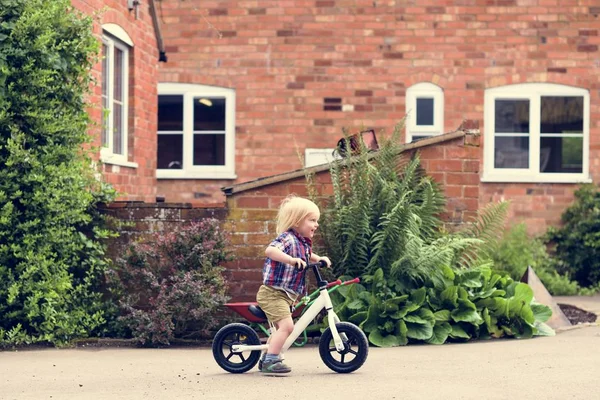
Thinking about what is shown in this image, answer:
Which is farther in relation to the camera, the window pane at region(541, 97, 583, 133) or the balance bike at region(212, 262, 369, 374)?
the window pane at region(541, 97, 583, 133)

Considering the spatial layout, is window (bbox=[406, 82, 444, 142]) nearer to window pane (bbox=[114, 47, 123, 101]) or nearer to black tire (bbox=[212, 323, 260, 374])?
window pane (bbox=[114, 47, 123, 101])

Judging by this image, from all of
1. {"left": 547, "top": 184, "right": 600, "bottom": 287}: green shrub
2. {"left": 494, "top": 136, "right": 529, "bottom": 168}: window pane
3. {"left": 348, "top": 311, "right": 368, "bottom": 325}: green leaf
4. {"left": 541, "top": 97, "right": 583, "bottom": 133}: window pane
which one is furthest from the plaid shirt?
{"left": 541, "top": 97, "right": 583, "bottom": 133}: window pane

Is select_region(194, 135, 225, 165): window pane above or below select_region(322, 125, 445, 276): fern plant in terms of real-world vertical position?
above

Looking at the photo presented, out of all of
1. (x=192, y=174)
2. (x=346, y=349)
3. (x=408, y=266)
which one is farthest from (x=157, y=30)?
(x=346, y=349)

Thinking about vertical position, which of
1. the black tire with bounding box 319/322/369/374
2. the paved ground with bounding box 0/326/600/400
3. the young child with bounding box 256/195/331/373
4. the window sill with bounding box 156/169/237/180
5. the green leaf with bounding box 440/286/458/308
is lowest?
the paved ground with bounding box 0/326/600/400

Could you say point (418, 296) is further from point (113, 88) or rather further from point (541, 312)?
point (113, 88)

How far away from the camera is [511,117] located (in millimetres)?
17188

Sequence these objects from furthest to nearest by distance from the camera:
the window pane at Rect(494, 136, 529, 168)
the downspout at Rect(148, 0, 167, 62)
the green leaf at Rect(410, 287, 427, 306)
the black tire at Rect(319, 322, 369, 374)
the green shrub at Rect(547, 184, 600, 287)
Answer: the window pane at Rect(494, 136, 529, 168) < the green shrub at Rect(547, 184, 600, 287) < the downspout at Rect(148, 0, 167, 62) < the green leaf at Rect(410, 287, 427, 306) < the black tire at Rect(319, 322, 369, 374)

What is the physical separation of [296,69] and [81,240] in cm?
785

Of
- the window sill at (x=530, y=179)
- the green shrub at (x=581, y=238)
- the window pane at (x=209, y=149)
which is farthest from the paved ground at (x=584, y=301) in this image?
the window pane at (x=209, y=149)

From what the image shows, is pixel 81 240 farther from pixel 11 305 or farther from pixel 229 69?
pixel 229 69

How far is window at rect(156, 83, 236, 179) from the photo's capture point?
17.3 metres

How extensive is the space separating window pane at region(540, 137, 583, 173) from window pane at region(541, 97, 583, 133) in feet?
0.54

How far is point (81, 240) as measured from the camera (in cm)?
984
